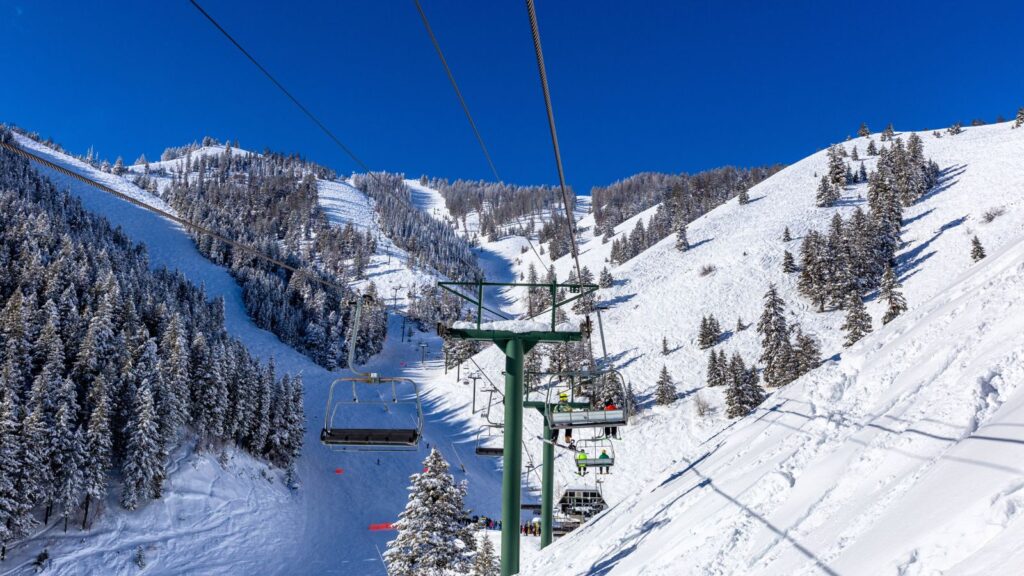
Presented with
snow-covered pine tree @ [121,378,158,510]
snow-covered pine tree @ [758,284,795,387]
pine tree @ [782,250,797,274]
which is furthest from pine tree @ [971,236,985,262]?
snow-covered pine tree @ [121,378,158,510]

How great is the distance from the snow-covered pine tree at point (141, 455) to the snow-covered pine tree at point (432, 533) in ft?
63.7

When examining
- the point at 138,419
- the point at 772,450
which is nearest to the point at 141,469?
the point at 138,419

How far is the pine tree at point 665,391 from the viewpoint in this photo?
4903 centimetres

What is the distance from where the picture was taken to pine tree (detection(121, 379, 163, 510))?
33.3m

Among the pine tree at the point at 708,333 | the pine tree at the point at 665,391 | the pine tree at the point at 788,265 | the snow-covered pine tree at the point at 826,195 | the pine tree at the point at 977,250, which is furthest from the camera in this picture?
the snow-covered pine tree at the point at 826,195

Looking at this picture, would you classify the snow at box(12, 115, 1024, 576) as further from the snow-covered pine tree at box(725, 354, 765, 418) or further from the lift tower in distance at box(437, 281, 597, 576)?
the snow-covered pine tree at box(725, 354, 765, 418)

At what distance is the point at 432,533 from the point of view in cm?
2455

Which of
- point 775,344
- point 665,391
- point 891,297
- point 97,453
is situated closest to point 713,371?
point 665,391

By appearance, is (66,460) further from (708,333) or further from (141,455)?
(708,333)

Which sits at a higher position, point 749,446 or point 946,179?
point 946,179

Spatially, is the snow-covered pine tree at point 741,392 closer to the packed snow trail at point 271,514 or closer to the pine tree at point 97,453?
the packed snow trail at point 271,514

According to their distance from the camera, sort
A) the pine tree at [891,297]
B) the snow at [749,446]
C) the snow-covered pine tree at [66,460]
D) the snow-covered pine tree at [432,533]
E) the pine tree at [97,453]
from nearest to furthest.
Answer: the snow at [749,446] < the snow-covered pine tree at [432,533] < the snow-covered pine tree at [66,460] < the pine tree at [97,453] < the pine tree at [891,297]

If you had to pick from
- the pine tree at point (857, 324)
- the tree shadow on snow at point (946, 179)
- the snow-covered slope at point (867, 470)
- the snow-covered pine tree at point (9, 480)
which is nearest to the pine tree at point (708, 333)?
the pine tree at point (857, 324)

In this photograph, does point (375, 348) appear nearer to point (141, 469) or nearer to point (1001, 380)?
point (141, 469)
